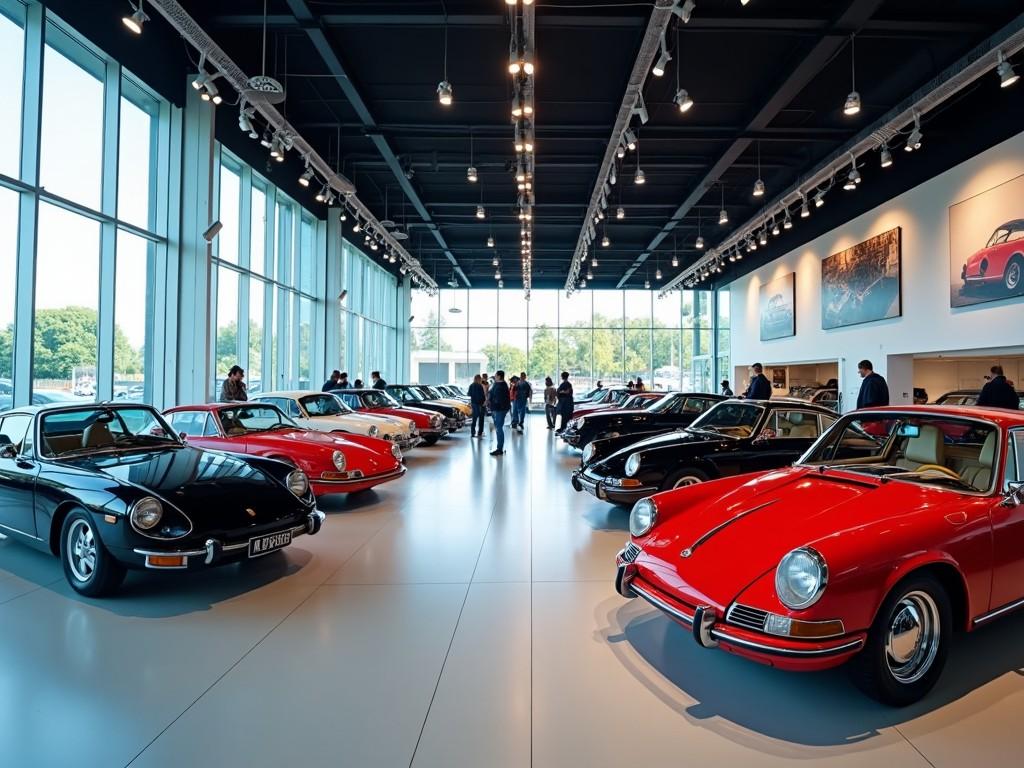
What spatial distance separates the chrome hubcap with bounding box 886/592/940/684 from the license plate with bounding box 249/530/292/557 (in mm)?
3744

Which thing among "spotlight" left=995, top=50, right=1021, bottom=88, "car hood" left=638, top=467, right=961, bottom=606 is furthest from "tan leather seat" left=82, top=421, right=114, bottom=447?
"spotlight" left=995, top=50, right=1021, bottom=88

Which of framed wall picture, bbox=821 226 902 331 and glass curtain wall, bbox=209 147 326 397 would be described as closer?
glass curtain wall, bbox=209 147 326 397

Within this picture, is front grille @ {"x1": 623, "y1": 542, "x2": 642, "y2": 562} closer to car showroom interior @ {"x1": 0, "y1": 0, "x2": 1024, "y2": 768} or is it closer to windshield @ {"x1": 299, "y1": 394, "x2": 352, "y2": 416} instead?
car showroom interior @ {"x1": 0, "y1": 0, "x2": 1024, "y2": 768}

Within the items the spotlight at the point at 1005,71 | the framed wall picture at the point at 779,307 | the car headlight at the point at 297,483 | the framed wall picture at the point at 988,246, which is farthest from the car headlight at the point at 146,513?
the framed wall picture at the point at 779,307

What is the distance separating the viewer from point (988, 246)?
9914 millimetres

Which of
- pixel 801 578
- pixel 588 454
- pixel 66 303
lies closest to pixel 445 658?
pixel 801 578

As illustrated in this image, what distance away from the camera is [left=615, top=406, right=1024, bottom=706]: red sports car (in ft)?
7.82

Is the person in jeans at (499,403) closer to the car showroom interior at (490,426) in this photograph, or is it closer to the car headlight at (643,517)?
the car showroom interior at (490,426)

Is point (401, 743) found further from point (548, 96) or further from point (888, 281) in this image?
point (888, 281)

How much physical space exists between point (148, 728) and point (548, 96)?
1023cm

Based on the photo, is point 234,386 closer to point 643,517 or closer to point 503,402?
point 503,402

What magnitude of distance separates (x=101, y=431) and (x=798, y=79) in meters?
10.4

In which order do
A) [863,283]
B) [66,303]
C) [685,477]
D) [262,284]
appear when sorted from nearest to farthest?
1. [685,477]
2. [66,303]
3. [262,284]
4. [863,283]

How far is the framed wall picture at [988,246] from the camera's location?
929 centimetres
